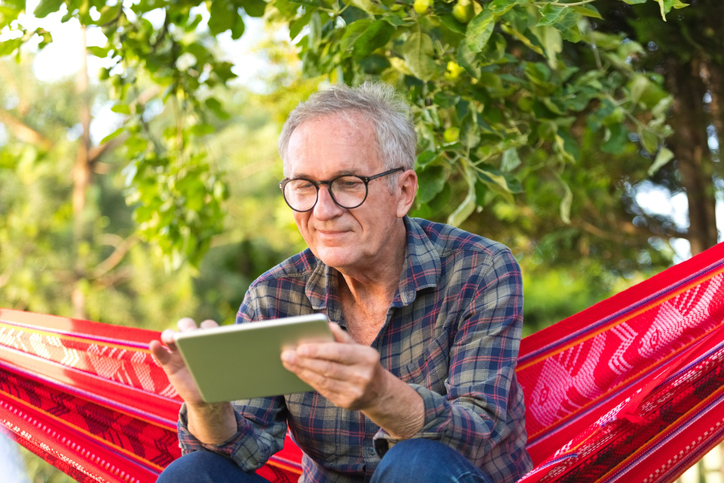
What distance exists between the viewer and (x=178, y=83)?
9.78 feet

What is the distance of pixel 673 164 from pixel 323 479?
8.29 ft

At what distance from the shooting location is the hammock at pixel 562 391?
1533mm

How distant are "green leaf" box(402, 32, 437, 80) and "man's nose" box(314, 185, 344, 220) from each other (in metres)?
0.49

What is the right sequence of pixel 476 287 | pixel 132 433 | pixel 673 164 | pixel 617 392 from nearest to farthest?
pixel 476 287, pixel 617 392, pixel 132 433, pixel 673 164

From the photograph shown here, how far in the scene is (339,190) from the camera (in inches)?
61.8

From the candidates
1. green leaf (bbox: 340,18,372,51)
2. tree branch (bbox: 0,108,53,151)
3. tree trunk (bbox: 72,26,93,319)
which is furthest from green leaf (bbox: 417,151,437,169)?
tree trunk (bbox: 72,26,93,319)

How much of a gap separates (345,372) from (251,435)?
0.48 meters

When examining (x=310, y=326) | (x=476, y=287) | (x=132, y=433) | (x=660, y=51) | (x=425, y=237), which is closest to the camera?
(x=310, y=326)

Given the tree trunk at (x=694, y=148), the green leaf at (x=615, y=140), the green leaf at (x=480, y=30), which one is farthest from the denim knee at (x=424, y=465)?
the tree trunk at (x=694, y=148)

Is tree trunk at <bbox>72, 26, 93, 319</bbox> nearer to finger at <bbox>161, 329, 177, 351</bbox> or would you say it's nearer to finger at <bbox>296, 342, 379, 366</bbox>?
finger at <bbox>161, 329, 177, 351</bbox>

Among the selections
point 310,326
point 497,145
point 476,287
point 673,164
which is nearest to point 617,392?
point 476,287

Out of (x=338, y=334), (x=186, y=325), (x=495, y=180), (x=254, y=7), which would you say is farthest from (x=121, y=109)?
(x=338, y=334)

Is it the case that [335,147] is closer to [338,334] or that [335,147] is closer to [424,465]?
[338,334]

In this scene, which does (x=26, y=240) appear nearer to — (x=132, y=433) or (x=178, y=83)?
(x=178, y=83)
